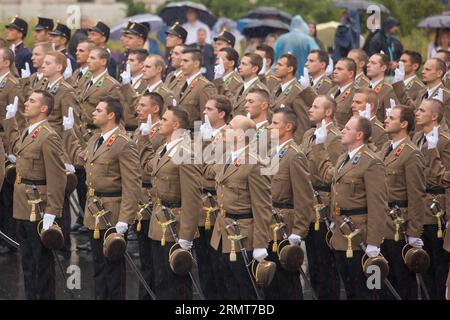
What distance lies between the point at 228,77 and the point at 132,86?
1197 mm

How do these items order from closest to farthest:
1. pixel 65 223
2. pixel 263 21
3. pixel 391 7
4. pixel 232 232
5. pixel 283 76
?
1. pixel 232 232
2. pixel 65 223
3. pixel 283 76
4. pixel 263 21
5. pixel 391 7

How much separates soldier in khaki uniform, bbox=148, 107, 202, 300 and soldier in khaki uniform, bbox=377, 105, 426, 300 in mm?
1646

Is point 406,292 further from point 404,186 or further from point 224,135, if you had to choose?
point 224,135

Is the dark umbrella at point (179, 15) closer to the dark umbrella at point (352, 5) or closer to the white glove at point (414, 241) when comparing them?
the dark umbrella at point (352, 5)

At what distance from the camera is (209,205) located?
1127cm

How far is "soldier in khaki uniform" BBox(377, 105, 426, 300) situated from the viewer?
10750 mm

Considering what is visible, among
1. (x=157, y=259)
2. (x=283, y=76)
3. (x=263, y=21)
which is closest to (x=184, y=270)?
(x=157, y=259)

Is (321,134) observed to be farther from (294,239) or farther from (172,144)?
(172,144)

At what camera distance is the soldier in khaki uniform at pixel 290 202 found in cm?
1039

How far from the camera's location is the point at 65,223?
41.9 ft

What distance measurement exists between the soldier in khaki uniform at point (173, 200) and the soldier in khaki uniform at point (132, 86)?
299 cm

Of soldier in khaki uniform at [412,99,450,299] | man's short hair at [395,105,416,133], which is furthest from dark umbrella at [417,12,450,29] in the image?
man's short hair at [395,105,416,133]

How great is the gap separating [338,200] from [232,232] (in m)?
0.96

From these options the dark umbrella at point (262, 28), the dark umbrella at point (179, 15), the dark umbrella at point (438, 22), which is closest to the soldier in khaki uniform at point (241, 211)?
the dark umbrella at point (438, 22)
